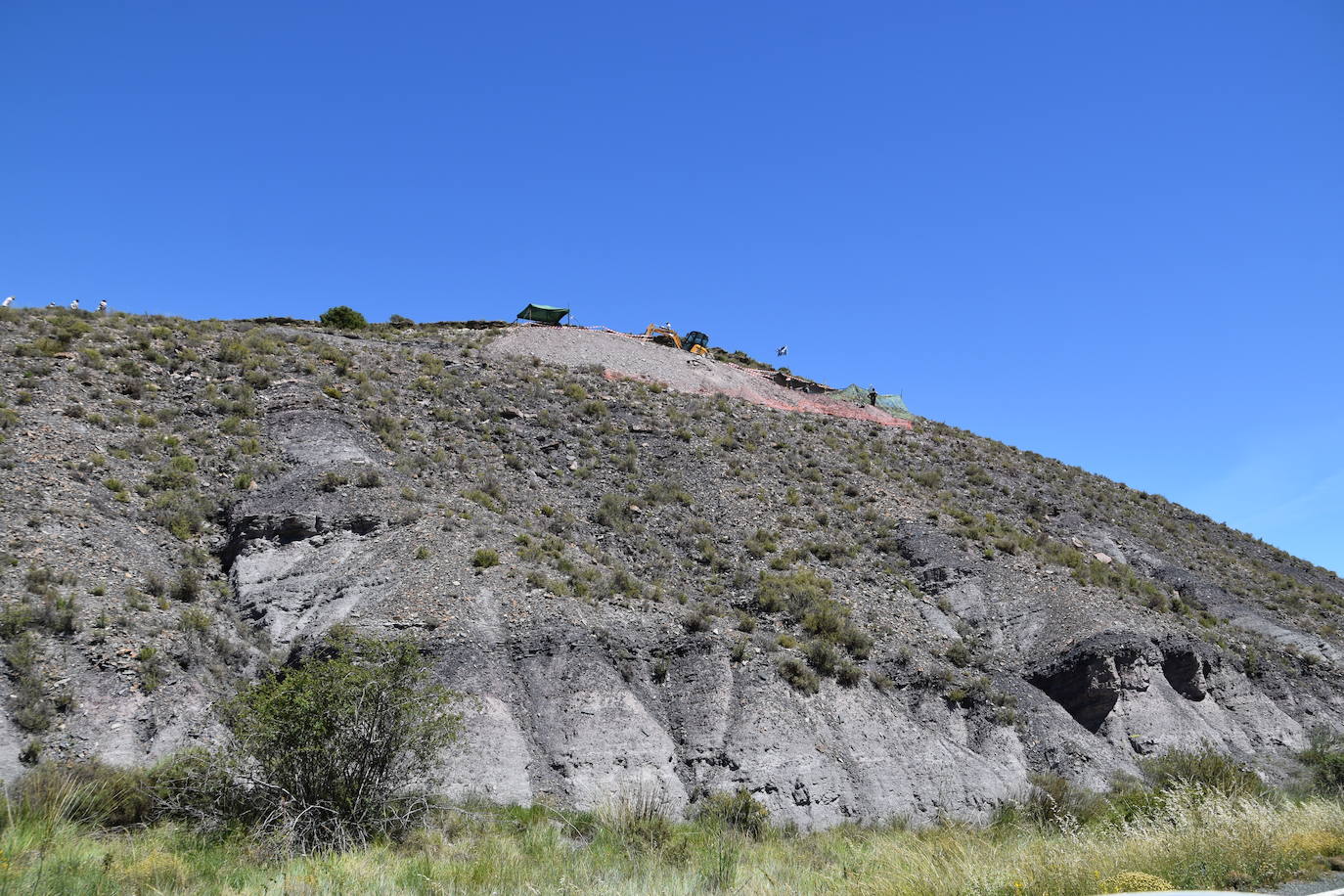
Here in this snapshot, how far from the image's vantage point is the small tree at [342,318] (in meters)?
49.8

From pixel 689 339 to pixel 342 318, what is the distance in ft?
67.8

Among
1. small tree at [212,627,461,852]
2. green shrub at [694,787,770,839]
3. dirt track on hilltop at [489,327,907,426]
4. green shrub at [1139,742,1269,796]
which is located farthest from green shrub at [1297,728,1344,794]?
dirt track on hilltop at [489,327,907,426]

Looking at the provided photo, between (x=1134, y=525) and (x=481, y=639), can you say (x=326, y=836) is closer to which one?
(x=481, y=639)

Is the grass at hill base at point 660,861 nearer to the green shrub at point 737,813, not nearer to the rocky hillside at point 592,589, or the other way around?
the green shrub at point 737,813

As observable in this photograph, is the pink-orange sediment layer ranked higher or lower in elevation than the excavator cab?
lower

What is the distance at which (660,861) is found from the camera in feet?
38.9

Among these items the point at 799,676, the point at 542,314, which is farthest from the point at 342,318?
the point at 799,676

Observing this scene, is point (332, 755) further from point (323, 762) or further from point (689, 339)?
point (689, 339)

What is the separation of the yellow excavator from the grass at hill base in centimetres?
4045

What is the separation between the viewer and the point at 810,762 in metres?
18.9

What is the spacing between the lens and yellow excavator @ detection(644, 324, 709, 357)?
52.7m

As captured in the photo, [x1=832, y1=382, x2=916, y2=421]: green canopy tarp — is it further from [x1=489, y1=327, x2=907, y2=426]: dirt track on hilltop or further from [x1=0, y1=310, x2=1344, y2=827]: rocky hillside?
[x1=0, y1=310, x2=1344, y2=827]: rocky hillside

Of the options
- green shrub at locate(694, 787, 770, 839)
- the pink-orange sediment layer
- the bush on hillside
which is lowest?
green shrub at locate(694, 787, 770, 839)

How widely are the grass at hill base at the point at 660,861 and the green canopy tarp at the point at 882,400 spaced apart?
120 ft
